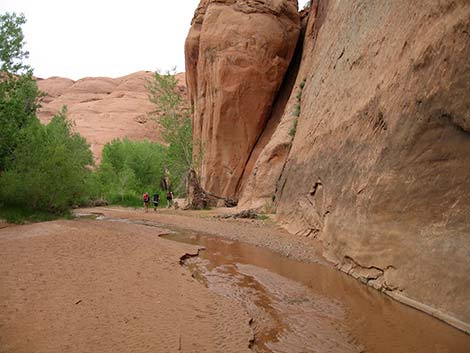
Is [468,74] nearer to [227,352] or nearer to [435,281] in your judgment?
[435,281]

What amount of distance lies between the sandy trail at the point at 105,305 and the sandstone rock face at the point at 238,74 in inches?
769

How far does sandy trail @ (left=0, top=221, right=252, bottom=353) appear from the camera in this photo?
4305 millimetres

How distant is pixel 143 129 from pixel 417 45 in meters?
49.6

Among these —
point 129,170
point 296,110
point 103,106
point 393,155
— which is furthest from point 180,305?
point 103,106

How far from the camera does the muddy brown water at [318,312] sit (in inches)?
199

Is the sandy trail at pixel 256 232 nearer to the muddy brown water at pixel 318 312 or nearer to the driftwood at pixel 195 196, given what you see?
the muddy brown water at pixel 318 312

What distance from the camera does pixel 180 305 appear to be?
5.74 metres

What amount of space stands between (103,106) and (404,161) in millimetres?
59398

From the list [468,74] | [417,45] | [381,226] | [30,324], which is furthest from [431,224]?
[30,324]

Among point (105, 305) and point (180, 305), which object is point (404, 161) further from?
point (105, 305)

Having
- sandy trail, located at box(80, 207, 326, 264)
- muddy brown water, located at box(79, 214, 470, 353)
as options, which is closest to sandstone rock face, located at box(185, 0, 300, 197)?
Result: sandy trail, located at box(80, 207, 326, 264)

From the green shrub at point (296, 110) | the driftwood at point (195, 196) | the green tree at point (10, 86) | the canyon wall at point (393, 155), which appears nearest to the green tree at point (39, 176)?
the green tree at point (10, 86)

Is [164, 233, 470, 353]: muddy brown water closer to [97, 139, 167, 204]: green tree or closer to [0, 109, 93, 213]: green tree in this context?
[0, 109, 93, 213]: green tree

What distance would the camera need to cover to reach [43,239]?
9.17 meters
